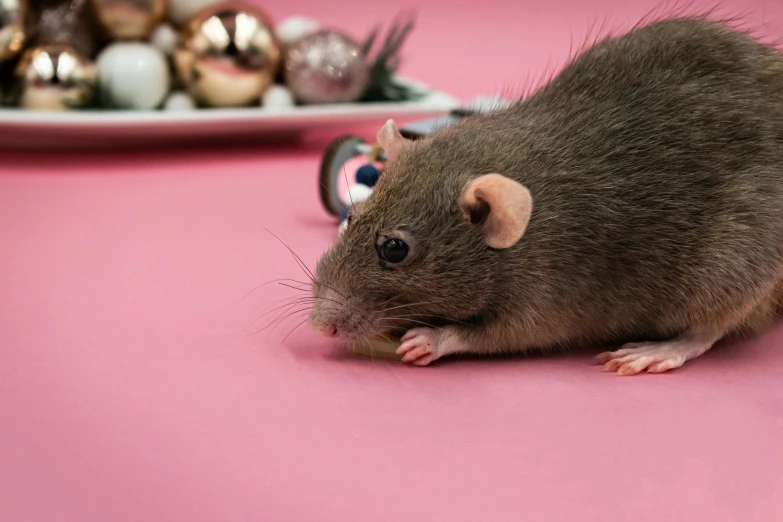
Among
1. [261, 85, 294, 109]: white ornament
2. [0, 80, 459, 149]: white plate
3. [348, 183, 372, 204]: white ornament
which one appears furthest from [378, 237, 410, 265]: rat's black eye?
[261, 85, 294, 109]: white ornament

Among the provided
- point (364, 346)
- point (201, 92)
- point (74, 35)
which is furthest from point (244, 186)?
point (364, 346)

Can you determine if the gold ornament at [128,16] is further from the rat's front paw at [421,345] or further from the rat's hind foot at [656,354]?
the rat's hind foot at [656,354]

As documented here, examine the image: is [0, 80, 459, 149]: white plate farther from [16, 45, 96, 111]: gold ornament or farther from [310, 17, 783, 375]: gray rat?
[310, 17, 783, 375]: gray rat

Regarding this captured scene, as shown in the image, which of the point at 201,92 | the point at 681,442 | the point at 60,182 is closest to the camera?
the point at 681,442

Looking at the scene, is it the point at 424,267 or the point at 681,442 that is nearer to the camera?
the point at 681,442

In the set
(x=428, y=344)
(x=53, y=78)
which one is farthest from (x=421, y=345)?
(x=53, y=78)

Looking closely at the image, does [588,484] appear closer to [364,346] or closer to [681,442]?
[681,442]
